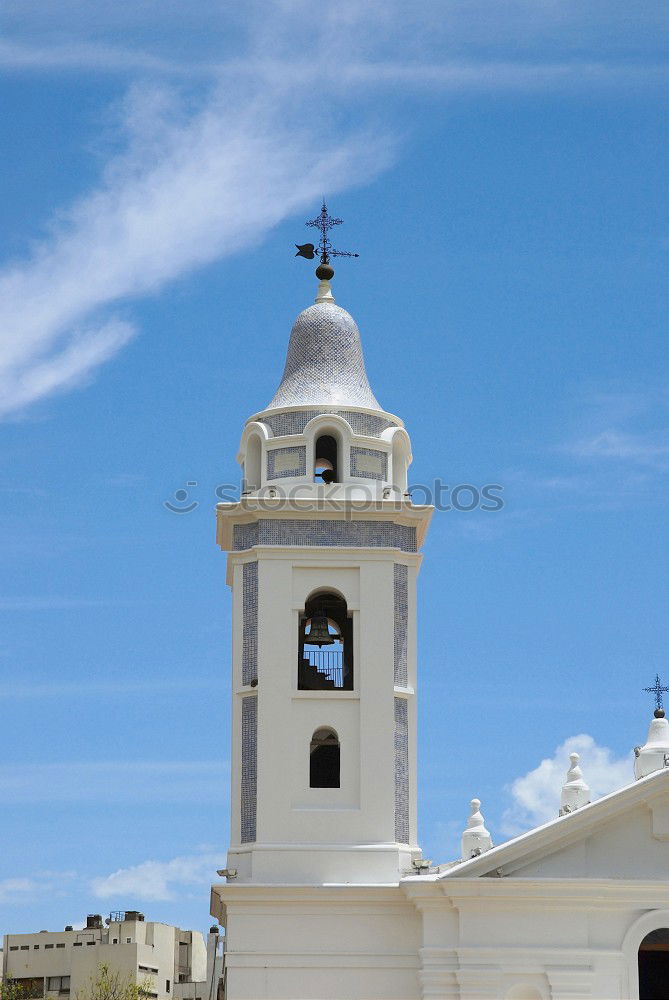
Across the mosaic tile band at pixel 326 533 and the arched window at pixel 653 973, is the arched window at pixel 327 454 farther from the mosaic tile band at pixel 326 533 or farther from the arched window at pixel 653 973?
the arched window at pixel 653 973

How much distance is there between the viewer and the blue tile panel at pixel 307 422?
110 feet

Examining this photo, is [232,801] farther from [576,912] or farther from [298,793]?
[576,912]

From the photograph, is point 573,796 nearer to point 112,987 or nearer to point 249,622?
point 249,622

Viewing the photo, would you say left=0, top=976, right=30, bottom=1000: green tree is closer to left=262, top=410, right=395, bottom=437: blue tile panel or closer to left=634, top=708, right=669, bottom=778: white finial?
left=262, top=410, right=395, bottom=437: blue tile panel

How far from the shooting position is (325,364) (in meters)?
34.6

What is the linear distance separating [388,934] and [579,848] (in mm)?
3559

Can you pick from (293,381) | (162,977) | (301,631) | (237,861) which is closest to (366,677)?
(301,631)

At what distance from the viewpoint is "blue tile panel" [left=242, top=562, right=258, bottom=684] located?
32125 millimetres

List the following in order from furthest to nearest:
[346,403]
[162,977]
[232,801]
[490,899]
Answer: [162,977] < [346,403] < [232,801] < [490,899]

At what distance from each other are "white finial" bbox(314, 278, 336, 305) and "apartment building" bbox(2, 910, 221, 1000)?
129ft

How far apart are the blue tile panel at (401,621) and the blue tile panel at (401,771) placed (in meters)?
0.49

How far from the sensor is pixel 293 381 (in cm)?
3462

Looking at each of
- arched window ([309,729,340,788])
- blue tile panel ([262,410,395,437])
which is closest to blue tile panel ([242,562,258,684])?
arched window ([309,729,340,788])

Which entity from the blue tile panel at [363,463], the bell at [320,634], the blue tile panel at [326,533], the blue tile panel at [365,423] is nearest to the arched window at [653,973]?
the bell at [320,634]
